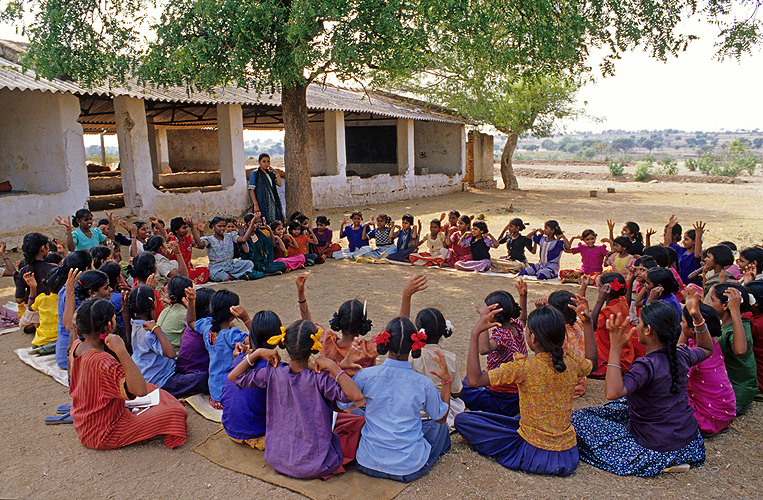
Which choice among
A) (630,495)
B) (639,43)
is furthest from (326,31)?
(630,495)

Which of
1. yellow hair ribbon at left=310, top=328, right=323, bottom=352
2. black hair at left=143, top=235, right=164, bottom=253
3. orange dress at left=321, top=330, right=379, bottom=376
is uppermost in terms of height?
black hair at left=143, top=235, right=164, bottom=253

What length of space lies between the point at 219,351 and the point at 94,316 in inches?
33.9

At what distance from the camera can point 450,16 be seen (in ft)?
26.3

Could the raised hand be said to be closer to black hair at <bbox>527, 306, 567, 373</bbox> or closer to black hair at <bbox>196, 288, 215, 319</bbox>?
black hair at <bbox>527, 306, 567, 373</bbox>

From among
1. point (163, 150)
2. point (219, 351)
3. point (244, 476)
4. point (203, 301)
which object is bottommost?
point (244, 476)

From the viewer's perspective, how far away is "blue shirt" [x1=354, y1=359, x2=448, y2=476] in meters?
3.10

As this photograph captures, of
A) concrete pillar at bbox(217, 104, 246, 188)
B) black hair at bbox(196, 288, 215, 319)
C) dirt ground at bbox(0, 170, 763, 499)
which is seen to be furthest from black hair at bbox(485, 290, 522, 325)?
concrete pillar at bbox(217, 104, 246, 188)

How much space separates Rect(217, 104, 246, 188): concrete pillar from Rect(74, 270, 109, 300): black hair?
9.60 metres

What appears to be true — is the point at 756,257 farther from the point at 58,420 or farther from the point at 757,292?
the point at 58,420

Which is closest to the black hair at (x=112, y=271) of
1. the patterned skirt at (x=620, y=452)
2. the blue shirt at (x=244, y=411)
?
the blue shirt at (x=244, y=411)

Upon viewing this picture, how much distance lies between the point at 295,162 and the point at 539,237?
201 inches

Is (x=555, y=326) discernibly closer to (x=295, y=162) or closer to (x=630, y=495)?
(x=630, y=495)

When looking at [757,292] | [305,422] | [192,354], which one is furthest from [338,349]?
[757,292]

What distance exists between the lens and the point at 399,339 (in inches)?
122
